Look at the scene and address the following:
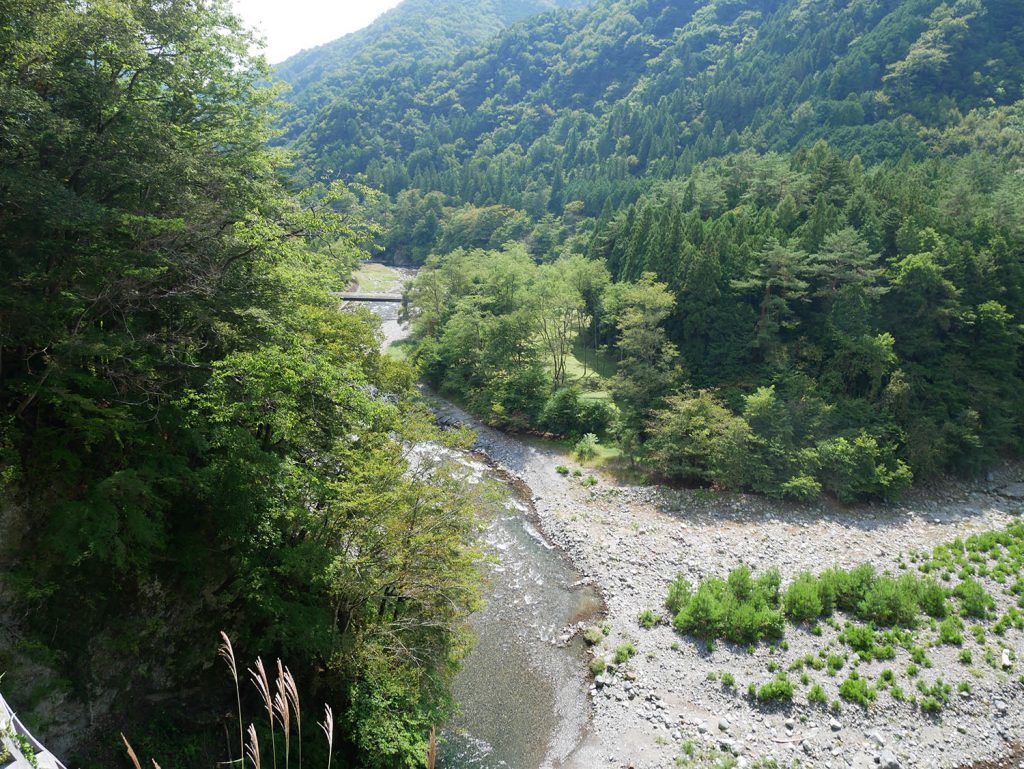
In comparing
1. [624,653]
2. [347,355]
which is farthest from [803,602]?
[347,355]

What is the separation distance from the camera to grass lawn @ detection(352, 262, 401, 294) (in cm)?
6775

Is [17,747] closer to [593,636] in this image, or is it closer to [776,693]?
[593,636]

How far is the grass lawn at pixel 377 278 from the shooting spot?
67.8 metres

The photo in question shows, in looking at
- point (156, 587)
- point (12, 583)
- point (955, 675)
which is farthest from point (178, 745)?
point (955, 675)

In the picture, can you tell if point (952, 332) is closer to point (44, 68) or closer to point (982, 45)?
point (44, 68)

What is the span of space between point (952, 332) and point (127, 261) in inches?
1419

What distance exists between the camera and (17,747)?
222 inches

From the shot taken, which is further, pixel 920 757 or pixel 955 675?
pixel 955 675

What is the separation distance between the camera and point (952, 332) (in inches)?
1198

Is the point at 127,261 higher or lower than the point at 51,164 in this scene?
lower

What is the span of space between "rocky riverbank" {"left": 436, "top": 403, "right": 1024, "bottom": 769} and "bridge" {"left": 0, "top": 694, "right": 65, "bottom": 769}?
11.1 meters

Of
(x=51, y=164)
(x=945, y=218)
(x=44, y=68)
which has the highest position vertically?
(x=44, y=68)

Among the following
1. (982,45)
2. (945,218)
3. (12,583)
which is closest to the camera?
(12,583)

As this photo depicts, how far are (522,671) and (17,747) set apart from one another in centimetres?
1289
